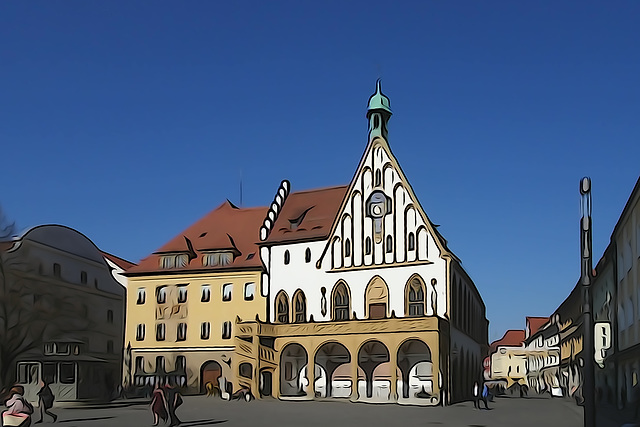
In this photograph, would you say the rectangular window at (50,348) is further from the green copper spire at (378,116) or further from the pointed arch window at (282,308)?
the green copper spire at (378,116)

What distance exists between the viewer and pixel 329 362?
57.6 metres

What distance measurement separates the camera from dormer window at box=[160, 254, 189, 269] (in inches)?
2534

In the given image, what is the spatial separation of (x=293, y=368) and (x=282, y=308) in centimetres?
426

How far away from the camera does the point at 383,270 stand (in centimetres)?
5547

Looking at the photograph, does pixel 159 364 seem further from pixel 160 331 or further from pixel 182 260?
pixel 182 260

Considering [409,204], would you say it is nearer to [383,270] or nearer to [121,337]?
[383,270]

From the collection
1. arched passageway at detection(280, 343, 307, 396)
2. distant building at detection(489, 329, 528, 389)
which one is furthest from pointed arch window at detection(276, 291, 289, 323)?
distant building at detection(489, 329, 528, 389)

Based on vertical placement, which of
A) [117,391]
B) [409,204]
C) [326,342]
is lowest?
[117,391]

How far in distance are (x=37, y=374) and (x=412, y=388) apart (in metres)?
23.5

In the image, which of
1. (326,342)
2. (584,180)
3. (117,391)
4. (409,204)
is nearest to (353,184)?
(409,204)

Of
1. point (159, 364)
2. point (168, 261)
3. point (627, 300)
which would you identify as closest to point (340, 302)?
point (168, 261)

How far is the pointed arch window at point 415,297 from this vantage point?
178 feet

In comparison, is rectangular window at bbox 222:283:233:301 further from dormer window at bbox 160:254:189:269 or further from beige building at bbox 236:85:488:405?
dormer window at bbox 160:254:189:269

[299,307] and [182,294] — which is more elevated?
[182,294]
